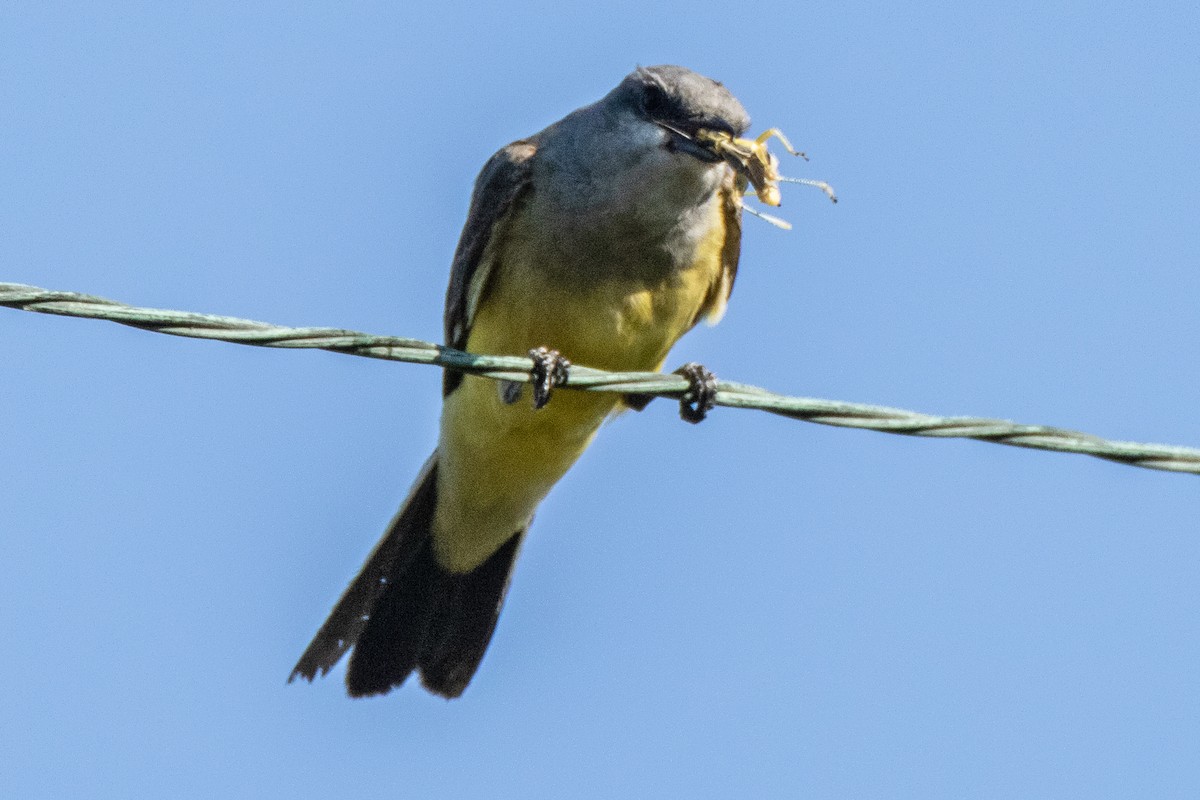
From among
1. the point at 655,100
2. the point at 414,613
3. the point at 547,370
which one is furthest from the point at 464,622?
Answer: the point at 655,100

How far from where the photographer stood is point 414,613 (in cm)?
903

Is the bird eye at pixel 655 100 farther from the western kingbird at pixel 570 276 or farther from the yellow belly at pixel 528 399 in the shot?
the yellow belly at pixel 528 399

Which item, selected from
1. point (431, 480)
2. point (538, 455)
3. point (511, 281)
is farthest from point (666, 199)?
point (431, 480)

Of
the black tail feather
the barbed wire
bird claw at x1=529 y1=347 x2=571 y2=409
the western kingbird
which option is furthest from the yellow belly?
the barbed wire

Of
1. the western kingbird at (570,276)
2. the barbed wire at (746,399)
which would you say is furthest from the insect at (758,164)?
the barbed wire at (746,399)

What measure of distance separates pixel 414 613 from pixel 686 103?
317 cm

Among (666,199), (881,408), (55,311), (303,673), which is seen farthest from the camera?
(303,673)

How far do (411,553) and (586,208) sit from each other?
237 cm

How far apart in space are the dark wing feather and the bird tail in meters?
1.18

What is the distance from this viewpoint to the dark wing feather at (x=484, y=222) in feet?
26.0

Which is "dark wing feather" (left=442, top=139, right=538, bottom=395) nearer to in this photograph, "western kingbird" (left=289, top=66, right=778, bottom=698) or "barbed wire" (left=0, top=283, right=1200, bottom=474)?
"western kingbird" (left=289, top=66, right=778, bottom=698)

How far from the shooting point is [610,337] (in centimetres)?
770

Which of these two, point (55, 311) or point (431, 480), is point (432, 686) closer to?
point (431, 480)

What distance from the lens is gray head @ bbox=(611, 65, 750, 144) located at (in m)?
7.50
